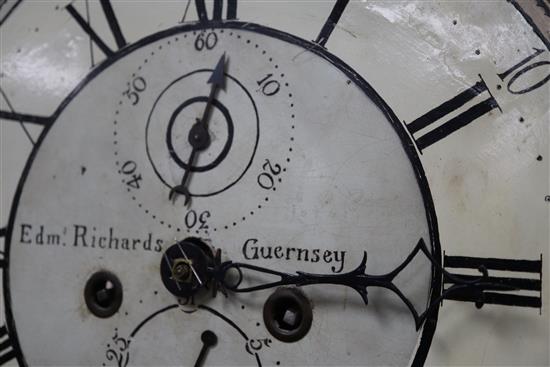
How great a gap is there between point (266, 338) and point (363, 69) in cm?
43

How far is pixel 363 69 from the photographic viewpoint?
3.78 feet

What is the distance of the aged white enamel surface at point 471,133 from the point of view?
1041 millimetres

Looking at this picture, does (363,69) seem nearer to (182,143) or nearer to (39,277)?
(182,143)

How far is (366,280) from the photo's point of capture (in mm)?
1079

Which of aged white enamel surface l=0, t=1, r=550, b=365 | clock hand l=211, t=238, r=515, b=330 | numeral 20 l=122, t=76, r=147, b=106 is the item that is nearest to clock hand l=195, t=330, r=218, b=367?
clock hand l=211, t=238, r=515, b=330

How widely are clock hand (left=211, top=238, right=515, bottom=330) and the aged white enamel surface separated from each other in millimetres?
35

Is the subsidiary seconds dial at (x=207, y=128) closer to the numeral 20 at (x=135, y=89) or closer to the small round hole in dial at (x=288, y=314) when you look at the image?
the numeral 20 at (x=135, y=89)

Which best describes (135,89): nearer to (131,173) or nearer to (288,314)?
(131,173)

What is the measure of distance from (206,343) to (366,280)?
30 centimetres

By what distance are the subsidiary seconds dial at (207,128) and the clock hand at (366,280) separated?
0.32 ft

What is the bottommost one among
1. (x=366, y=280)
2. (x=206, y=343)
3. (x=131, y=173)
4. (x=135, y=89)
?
(x=206, y=343)

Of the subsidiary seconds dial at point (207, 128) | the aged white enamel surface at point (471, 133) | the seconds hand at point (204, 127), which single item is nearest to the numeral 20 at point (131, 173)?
the subsidiary seconds dial at point (207, 128)

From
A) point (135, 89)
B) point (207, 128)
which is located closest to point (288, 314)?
point (207, 128)

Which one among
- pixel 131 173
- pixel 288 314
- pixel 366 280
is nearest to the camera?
pixel 366 280
